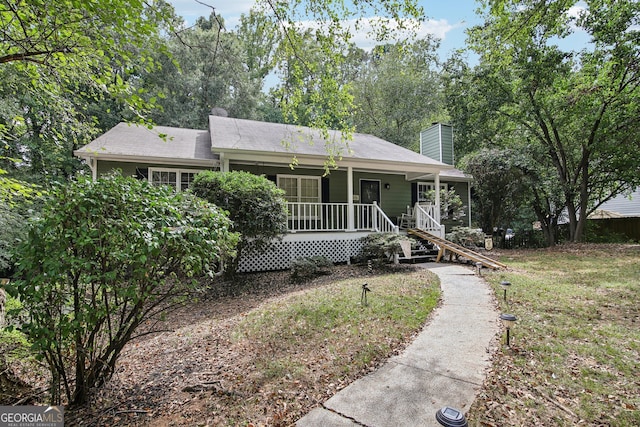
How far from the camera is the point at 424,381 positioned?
293 cm

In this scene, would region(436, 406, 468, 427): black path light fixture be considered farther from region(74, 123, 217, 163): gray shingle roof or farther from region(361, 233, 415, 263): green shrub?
region(74, 123, 217, 163): gray shingle roof

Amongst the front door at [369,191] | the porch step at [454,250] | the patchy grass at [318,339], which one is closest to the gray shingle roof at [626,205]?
the porch step at [454,250]

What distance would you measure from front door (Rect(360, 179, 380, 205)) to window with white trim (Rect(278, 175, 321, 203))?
75.7 inches

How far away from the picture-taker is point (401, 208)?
1324 centimetres

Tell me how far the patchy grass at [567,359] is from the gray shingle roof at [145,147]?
8.69 m

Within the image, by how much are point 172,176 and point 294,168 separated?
390 cm

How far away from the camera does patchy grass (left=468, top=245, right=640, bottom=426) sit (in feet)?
8.16

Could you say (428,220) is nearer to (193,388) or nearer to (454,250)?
(454,250)

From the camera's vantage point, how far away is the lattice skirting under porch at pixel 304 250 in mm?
8893

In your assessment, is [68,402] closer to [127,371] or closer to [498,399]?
[127,371]

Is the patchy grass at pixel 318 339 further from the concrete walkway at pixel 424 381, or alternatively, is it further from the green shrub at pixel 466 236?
the green shrub at pixel 466 236

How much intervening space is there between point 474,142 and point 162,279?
682 inches

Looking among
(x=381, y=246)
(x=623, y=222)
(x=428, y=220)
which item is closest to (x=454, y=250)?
(x=428, y=220)

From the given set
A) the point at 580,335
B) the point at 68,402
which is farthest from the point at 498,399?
the point at 68,402
